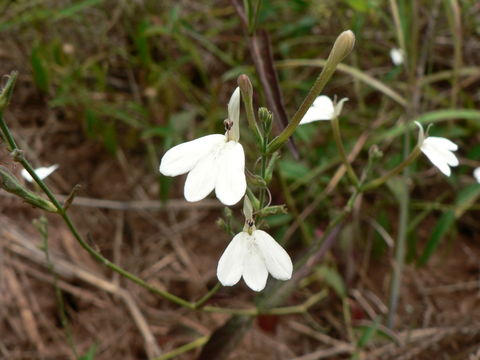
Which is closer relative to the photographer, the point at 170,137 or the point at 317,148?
the point at 170,137

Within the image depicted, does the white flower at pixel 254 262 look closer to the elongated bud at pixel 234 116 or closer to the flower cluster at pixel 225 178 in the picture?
the flower cluster at pixel 225 178

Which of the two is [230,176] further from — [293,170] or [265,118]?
[293,170]

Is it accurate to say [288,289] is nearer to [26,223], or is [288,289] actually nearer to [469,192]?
[469,192]

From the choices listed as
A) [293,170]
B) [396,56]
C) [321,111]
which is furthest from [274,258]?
[396,56]

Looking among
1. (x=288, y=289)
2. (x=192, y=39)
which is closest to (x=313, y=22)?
(x=192, y=39)

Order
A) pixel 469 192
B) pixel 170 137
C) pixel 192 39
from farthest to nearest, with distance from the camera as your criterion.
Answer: pixel 192 39, pixel 170 137, pixel 469 192

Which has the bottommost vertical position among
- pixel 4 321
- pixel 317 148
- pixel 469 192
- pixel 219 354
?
pixel 219 354
